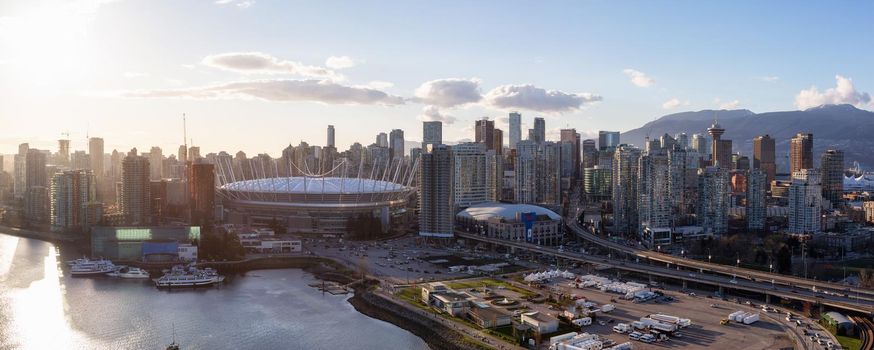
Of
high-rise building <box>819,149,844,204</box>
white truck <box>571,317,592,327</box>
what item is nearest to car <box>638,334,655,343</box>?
white truck <box>571,317,592,327</box>

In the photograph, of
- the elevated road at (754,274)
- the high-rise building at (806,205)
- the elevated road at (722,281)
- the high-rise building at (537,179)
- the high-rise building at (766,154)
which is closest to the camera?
the elevated road at (722,281)

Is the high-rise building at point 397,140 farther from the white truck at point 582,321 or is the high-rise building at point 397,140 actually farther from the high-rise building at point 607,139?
the white truck at point 582,321

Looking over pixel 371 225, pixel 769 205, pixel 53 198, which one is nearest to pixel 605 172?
pixel 769 205

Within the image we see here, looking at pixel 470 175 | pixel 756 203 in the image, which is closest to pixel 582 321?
pixel 756 203

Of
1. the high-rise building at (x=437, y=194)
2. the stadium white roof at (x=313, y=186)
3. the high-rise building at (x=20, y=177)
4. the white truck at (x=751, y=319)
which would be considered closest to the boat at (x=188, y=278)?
the high-rise building at (x=437, y=194)

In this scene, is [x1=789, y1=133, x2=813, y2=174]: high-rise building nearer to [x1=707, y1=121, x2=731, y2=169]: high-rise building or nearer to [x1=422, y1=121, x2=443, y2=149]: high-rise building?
[x1=707, y1=121, x2=731, y2=169]: high-rise building

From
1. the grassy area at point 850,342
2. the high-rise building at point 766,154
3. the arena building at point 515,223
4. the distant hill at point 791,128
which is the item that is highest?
the distant hill at point 791,128
